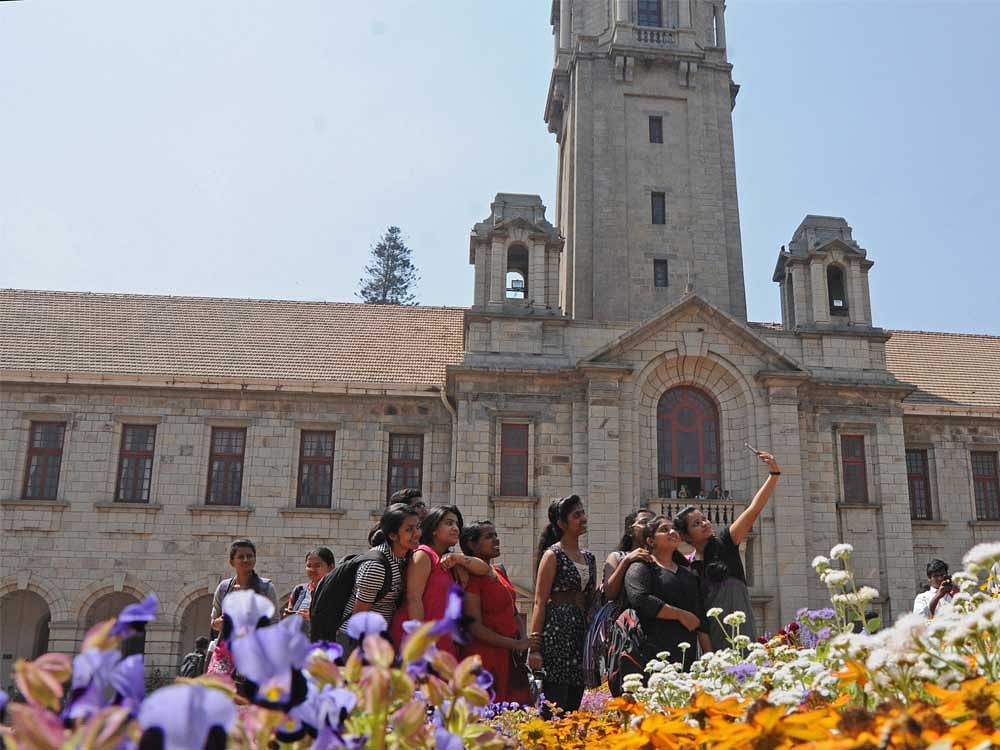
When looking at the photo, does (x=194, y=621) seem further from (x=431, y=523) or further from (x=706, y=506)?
(x=431, y=523)

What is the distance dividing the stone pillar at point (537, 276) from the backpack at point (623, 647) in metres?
15.4

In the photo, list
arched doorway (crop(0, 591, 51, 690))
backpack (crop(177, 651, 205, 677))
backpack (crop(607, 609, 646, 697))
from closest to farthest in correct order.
Result: backpack (crop(607, 609, 646, 697)) < backpack (crop(177, 651, 205, 677)) < arched doorway (crop(0, 591, 51, 690))

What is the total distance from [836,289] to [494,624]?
769 inches

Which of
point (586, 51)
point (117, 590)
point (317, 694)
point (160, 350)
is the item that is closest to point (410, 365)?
point (160, 350)

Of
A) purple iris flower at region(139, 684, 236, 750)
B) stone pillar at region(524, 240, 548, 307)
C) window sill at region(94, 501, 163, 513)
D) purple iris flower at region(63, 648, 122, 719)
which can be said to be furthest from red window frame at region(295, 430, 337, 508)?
purple iris flower at region(139, 684, 236, 750)

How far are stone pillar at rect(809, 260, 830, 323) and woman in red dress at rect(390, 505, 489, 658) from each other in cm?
1752

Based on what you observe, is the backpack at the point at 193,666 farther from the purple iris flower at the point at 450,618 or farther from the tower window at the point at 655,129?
the tower window at the point at 655,129

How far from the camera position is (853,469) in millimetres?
21438

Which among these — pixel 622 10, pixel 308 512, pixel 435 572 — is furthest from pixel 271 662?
pixel 622 10

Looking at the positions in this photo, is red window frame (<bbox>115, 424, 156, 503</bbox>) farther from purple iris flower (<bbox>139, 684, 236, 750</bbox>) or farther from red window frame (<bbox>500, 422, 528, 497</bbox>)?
purple iris flower (<bbox>139, 684, 236, 750</bbox>)

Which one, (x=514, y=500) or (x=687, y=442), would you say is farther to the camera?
(x=687, y=442)

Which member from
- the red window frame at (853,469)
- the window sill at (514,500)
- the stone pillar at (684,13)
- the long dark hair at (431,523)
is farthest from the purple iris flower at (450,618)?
the stone pillar at (684,13)

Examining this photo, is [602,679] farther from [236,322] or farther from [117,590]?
[236,322]

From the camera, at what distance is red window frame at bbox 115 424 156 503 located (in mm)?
21578
